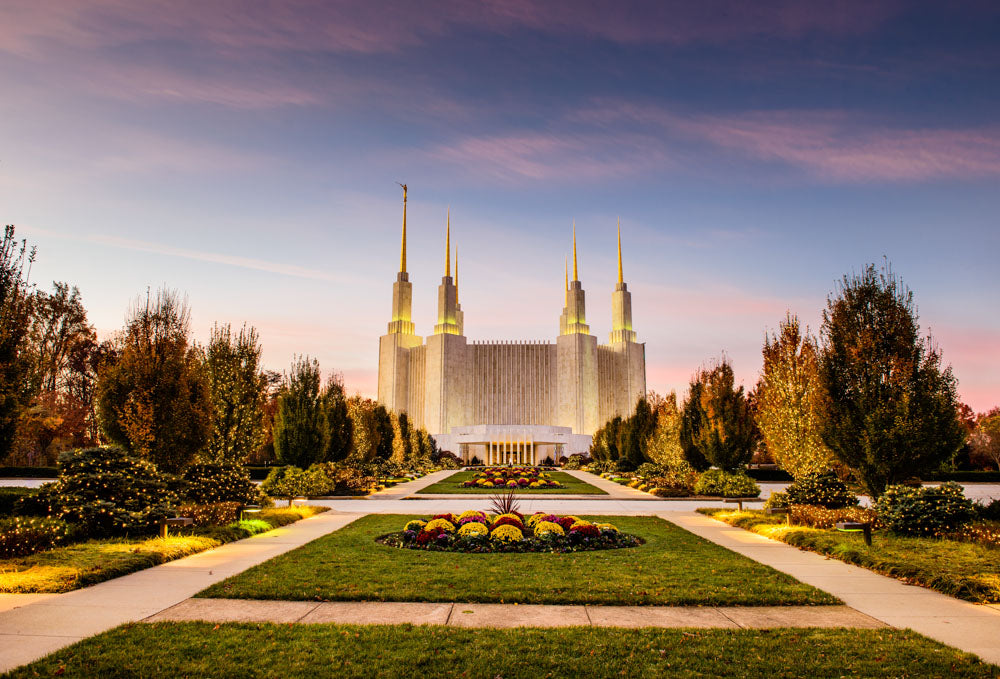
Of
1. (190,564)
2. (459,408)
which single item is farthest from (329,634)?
(459,408)

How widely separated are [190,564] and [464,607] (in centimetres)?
496

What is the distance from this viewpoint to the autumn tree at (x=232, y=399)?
16.1m

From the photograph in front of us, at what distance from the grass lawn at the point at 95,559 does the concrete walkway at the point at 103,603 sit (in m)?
0.14

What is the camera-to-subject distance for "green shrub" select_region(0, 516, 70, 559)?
8.84 m

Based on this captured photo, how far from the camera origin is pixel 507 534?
10992 mm

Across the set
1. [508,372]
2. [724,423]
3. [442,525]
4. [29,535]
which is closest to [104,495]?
[29,535]

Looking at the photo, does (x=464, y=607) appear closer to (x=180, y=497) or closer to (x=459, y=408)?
(x=180, y=497)

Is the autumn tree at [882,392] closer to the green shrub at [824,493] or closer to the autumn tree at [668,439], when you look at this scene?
the green shrub at [824,493]

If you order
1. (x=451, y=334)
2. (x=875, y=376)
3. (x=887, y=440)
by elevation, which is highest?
(x=451, y=334)

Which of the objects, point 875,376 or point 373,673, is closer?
point 373,673

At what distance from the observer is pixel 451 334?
75500mm

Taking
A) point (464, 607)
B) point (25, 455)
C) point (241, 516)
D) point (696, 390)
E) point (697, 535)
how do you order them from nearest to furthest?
point (464, 607)
point (697, 535)
point (241, 516)
point (696, 390)
point (25, 455)

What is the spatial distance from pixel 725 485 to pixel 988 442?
45.9 metres

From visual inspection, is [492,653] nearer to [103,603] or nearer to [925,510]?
[103,603]
